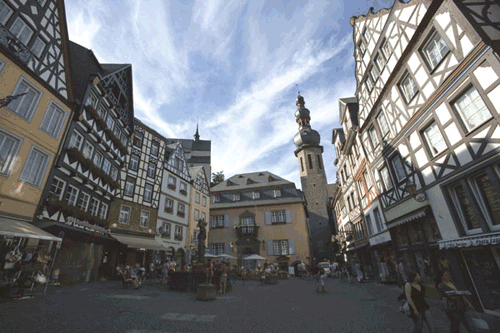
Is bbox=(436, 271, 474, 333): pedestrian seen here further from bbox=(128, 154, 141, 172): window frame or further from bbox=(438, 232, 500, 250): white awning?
bbox=(128, 154, 141, 172): window frame

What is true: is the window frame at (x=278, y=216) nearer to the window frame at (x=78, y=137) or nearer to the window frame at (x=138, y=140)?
the window frame at (x=138, y=140)

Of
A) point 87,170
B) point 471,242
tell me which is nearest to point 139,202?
point 87,170

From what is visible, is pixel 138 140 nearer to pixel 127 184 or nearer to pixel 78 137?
pixel 127 184

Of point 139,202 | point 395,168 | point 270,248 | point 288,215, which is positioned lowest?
point 270,248

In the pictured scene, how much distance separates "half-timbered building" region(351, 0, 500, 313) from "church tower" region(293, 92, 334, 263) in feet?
77.9

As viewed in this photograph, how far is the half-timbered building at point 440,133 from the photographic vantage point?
285 inches

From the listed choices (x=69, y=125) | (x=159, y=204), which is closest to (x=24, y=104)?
(x=69, y=125)

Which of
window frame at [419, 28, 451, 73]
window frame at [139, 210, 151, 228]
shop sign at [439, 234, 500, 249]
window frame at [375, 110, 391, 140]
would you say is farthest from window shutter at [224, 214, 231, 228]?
window frame at [419, 28, 451, 73]

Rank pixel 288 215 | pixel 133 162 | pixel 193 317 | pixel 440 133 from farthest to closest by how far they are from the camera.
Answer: pixel 288 215, pixel 133 162, pixel 440 133, pixel 193 317

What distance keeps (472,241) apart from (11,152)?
1740cm

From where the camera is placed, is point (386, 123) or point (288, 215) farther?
point (288, 215)

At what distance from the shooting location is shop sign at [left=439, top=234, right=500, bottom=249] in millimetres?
6625

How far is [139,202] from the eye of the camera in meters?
20.8

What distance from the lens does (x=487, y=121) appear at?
7.13 meters
